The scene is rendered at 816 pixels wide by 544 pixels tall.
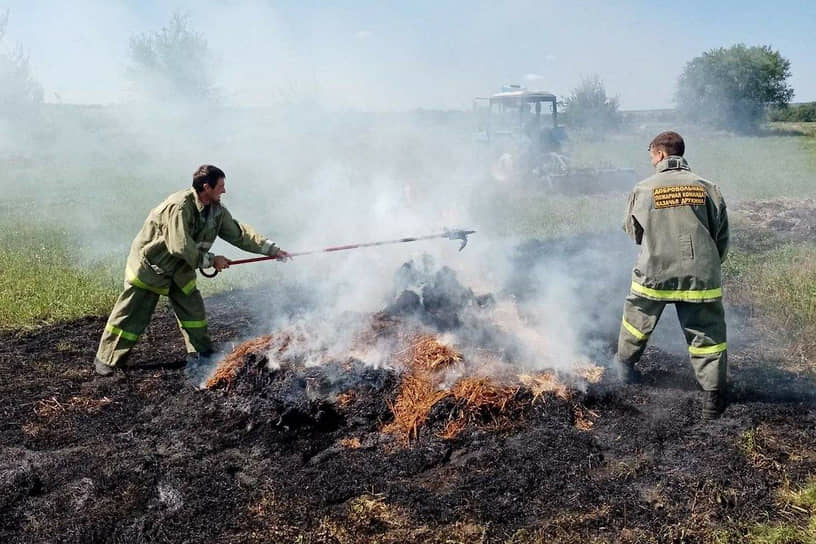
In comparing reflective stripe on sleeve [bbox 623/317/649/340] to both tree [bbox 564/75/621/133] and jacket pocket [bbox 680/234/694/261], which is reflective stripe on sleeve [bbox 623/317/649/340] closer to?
jacket pocket [bbox 680/234/694/261]

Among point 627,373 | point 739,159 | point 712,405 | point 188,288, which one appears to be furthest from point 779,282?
point 739,159

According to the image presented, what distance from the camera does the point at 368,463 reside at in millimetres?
3873

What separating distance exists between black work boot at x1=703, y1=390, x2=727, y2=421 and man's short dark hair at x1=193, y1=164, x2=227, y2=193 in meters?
4.03

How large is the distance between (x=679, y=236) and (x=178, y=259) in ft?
13.1

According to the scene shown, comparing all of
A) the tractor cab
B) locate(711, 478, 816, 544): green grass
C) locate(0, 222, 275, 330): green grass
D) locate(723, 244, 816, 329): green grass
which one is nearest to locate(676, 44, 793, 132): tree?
the tractor cab

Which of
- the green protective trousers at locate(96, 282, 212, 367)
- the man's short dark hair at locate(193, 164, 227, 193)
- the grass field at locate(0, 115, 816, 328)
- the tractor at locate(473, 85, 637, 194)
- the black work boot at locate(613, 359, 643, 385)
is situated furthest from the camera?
the tractor at locate(473, 85, 637, 194)

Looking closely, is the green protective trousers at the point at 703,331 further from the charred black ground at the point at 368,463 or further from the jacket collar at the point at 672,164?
the jacket collar at the point at 672,164

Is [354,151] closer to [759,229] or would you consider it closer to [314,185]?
[314,185]

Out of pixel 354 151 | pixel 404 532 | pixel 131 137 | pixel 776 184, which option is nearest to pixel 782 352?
pixel 404 532

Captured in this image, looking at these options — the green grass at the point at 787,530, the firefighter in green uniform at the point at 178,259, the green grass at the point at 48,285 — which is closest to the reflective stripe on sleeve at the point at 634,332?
the green grass at the point at 787,530

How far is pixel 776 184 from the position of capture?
16.5 m

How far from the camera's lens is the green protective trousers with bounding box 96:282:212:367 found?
539 cm

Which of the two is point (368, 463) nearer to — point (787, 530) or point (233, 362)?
point (233, 362)

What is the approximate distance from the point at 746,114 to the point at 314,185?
107 feet
